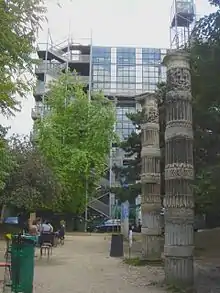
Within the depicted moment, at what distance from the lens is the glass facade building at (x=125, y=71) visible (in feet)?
230

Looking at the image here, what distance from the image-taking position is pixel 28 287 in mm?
10031

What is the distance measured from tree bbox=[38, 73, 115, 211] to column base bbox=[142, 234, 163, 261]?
1077 inches

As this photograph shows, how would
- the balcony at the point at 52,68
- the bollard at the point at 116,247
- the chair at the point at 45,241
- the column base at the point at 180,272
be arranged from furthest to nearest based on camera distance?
the balcony at the point at 52,68 < the bollard at the point at 116,247 < the chair at the point at 45,241 < the column base at the point at 180,272

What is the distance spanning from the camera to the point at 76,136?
4847 cm

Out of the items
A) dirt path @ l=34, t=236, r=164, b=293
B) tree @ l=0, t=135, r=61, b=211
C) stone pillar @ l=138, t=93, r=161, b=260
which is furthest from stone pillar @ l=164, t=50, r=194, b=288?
tree @ l=0, t=135, r=61, b=211

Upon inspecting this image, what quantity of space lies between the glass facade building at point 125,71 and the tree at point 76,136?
19.8 metres

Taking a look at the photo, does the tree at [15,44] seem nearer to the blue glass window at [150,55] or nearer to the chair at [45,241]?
the chair at [45,241]

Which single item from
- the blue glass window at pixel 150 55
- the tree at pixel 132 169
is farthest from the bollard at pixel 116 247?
the blue glass window at pixel 150 55

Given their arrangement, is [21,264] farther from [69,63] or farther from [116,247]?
[69,63]

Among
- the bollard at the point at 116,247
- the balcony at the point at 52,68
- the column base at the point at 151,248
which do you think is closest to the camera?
the column base at the point at 151,248

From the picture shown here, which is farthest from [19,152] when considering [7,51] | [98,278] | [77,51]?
[77,51]

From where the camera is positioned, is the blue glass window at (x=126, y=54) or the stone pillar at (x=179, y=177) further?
the blue glass window at (x=126, y=54)

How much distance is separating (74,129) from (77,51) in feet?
84.8

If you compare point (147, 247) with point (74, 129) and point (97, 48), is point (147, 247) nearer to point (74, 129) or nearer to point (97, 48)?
point (74, 129)
